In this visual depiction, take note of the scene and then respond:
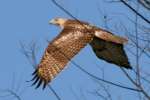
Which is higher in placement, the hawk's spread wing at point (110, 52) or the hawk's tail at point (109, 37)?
the hawk's tail at point (109, 37)

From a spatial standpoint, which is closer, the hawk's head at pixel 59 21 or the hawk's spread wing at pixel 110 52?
the hawk's spread wing at pixel 110 52

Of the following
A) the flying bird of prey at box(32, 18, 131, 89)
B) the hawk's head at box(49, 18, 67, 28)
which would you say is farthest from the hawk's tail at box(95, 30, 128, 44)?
the hawk's head at box(49, 18, 67, 28)

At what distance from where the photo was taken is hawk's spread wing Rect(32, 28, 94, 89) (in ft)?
23.3

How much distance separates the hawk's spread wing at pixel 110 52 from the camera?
23.5 ft

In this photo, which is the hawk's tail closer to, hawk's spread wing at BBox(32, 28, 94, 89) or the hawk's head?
hawk's spread wing at BBox(32, 28, 94, 89)

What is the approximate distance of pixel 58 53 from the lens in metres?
7.50

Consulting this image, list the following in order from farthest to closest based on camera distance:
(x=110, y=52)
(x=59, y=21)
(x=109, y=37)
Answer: (x=59, y=21), (x=110, y=52), (x=109, y=37)

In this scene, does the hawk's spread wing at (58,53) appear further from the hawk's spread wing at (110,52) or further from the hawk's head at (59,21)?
the hawk's head at (59,21)

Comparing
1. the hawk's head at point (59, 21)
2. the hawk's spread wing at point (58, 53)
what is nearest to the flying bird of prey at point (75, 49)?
the hawk's spread wing at point (58, 53)

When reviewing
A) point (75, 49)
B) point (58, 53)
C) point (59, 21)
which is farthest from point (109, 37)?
point (59, 21)

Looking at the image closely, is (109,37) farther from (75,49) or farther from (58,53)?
(58,53)

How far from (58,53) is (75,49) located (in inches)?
10.6

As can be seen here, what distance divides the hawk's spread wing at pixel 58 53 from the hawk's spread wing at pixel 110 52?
19 cm

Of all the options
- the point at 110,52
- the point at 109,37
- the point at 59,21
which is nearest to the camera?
the point at 109,37
